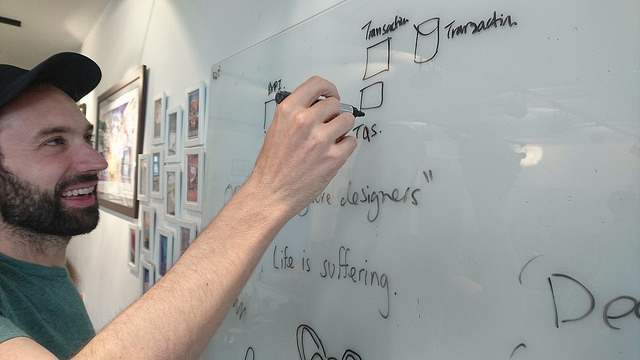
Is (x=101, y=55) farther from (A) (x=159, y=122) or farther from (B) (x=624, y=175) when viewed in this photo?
(B) (x=624, y=175)

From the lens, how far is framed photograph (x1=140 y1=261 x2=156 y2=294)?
4.12 feet

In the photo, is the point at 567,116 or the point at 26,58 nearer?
the point at 567,116

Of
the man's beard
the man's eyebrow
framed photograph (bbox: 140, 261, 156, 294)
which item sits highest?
the man's eyebrow

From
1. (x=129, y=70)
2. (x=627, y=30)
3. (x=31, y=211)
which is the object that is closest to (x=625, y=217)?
(x=627, y=30)

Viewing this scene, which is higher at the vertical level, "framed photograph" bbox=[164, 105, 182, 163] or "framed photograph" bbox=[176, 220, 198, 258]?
"framed photograph" bbox=[164, 105, 182, 163]

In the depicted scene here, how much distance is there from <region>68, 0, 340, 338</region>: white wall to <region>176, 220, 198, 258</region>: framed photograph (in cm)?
3

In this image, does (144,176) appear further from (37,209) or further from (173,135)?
(37,209)

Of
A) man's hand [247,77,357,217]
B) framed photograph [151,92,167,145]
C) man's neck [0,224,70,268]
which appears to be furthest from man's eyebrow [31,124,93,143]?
man's hand [247,77,357,217]

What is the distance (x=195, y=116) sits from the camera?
41.9 inches

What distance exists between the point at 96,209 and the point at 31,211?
0.55ft

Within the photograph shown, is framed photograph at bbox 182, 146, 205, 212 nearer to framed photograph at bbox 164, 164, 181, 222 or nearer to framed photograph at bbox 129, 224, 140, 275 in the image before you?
framed photograph at bbox 164, 164, 181, 222

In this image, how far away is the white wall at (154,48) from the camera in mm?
855

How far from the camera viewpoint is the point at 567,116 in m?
0.37

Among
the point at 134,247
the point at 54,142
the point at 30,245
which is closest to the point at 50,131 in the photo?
the point at 54,142
